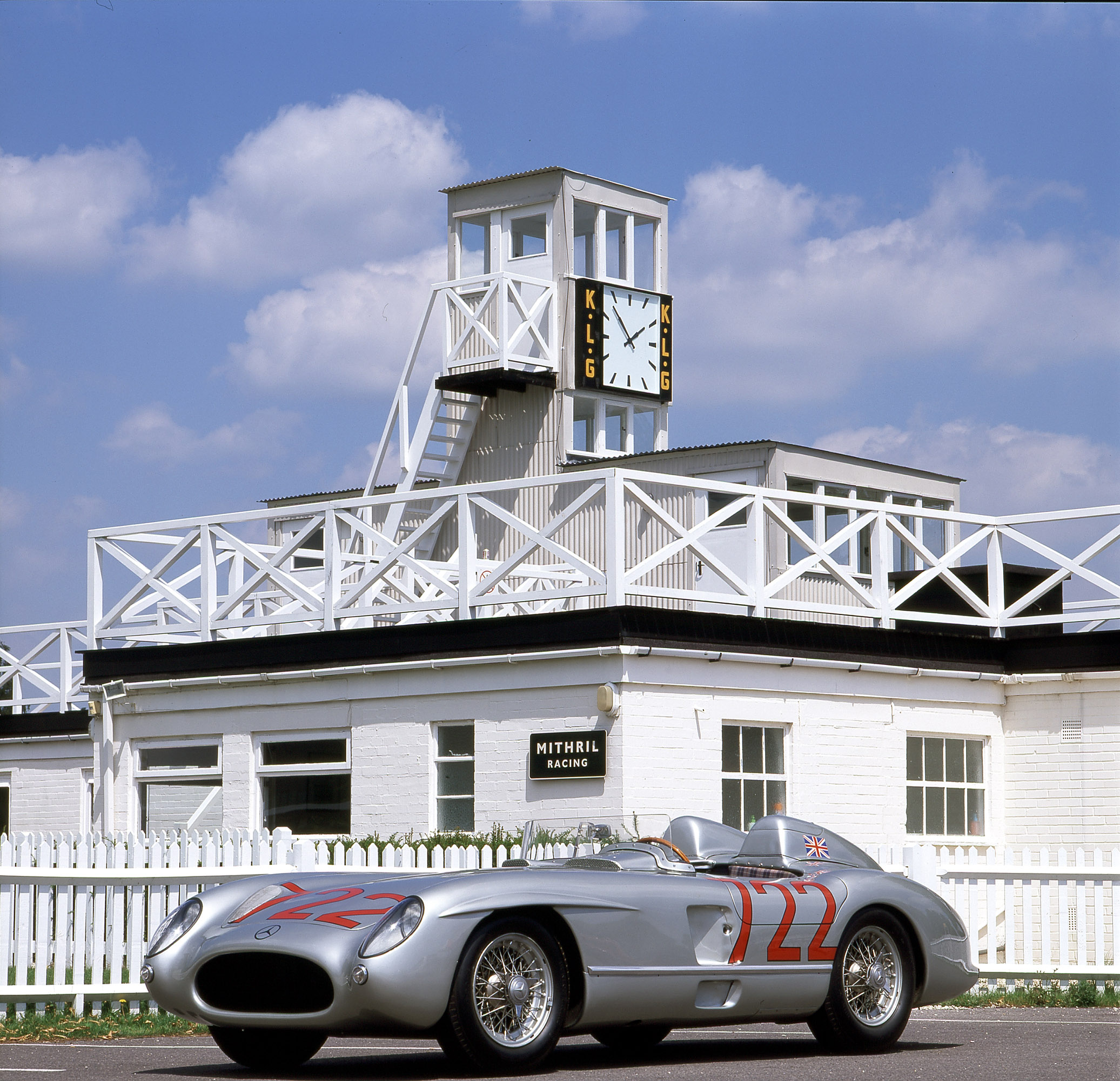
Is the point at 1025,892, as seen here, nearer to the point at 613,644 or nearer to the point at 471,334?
the point at 613,644

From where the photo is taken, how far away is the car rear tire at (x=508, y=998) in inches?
305

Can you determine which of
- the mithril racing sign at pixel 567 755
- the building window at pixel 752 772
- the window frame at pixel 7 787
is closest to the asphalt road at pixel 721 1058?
the mithril racing sign at pixel 567 755

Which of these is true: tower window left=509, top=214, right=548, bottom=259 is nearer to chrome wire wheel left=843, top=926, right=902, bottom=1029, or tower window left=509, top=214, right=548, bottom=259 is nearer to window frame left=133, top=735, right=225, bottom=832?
window frame left=133, top=735, right=225, bottom=832

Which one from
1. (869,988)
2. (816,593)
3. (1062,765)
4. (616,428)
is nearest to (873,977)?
(869,988)

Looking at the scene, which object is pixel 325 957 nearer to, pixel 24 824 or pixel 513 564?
pixel 513 564

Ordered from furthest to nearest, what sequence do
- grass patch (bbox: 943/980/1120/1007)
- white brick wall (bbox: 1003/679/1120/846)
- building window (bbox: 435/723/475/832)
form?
white brick wall (bbox: 1003/679/1120/846)
building window (bbox: 435/723/475/832)
grass patch (bbox: 943/980/1120/1007)

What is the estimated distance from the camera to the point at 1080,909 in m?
13.7

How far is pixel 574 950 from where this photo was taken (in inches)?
320

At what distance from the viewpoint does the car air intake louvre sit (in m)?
7.80

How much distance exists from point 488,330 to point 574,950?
21.7 m

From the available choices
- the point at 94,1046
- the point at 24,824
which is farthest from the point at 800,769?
the point at 24,824

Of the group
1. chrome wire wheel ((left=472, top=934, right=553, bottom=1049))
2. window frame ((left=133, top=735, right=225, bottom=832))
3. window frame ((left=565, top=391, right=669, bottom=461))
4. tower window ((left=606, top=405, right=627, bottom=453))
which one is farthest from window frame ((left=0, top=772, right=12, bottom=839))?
→ chrome wire wheel ((left=472, top=934, right=553, bottom=1049))

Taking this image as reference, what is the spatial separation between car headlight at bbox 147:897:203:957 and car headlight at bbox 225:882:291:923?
0.61 ft

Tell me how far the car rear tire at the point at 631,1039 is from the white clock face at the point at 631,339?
20.5 meters
